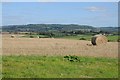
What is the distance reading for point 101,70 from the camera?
11898 millimetres

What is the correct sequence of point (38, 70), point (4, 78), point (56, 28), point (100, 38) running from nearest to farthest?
point (4, 78) < point (38, 70) < point (100, 38) < point (56, 28)

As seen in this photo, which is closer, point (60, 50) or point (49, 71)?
point (49, 71)

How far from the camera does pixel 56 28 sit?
89.4 metres

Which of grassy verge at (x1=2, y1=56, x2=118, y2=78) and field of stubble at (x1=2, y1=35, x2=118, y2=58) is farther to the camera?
field of stubble at (x1=2, y1=35, x2=118, y2=58)

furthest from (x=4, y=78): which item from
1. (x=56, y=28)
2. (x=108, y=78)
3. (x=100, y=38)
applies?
(x=56, y=28)

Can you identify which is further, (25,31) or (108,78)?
(25,31)

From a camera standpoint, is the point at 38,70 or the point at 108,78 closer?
the point at 108,78

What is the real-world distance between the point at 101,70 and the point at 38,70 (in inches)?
91.0

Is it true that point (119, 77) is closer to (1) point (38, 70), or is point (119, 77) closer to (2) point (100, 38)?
(1) point (38, 70)

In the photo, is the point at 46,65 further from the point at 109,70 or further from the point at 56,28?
the point at 56,28

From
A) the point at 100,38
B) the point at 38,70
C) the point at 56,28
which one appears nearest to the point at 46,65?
the point at 38,70

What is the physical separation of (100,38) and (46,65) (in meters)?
25.7

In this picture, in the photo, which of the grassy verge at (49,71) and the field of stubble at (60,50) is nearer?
the grassy verge at (49,71)

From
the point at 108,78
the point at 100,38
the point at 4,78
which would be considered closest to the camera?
the point at 4,78
